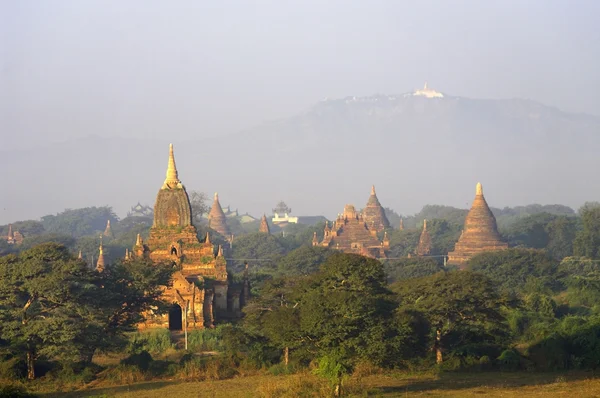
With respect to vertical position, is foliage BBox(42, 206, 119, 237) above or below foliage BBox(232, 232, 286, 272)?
above

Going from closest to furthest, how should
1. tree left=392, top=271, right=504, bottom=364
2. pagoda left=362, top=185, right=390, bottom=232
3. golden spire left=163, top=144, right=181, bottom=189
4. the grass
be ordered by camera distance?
the grass < tree left=392, top=271, right=504, bottom=364 < golden spire left=163, top=144, right=181, bottom=189 < pagoda left=362, top=185, right=390, bottom=232

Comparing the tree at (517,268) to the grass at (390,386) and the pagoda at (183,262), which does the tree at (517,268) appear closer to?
the pagoda at (183,262)

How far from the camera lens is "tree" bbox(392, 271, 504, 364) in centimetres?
4422

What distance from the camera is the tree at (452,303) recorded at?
44.2 metres

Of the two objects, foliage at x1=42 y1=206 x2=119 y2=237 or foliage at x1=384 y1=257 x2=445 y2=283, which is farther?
foliage at x1=42 y1=206 x2=119 y2=237

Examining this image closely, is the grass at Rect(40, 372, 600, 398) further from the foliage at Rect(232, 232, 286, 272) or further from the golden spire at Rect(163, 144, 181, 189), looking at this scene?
the foliage at Rect(232, 232, 286, 272)

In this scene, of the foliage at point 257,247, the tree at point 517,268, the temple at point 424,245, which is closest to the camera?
the tree at point 517,268

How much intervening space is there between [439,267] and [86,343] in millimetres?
50049

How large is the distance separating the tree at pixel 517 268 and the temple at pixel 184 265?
22376 mm

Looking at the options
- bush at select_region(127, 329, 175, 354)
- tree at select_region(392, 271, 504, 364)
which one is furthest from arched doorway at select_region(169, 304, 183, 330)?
tree at select_region(392, 271, 504, 364)

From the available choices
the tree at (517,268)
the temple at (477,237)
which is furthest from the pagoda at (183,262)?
the temple at (477,237)

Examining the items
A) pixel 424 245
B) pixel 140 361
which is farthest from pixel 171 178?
pixel 424 245

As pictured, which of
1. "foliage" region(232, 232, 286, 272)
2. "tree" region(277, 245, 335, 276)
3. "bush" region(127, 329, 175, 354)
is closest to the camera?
"bush" region(127, 329, 175, 354)

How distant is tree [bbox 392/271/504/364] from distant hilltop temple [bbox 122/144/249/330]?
11.6 meters
